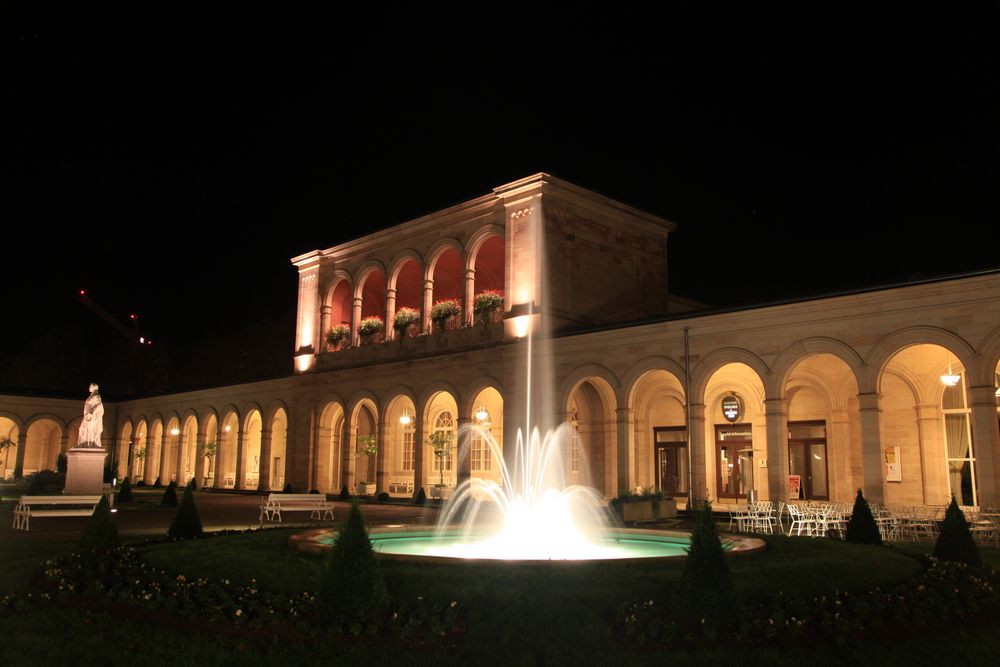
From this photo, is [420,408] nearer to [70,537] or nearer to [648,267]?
[648,267]

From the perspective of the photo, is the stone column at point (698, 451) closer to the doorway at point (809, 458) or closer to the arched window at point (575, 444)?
the doorway at point (809, 458)

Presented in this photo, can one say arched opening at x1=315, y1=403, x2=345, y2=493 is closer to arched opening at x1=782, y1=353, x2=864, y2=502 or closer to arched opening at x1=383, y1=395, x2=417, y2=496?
arched opening at x1=383, y1=395, x2=417, y2=496

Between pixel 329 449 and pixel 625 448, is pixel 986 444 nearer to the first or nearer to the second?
pixel 625 448

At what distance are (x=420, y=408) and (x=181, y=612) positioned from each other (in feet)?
81.2

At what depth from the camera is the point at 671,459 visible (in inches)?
1213

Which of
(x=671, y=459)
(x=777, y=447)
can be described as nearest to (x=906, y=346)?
(x=777, y=447)

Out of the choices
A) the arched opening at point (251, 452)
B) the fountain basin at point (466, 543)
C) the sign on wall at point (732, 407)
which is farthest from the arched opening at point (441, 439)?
the fountain basin at point (466, 543)

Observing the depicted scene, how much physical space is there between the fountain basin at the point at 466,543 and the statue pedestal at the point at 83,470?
54.1 ft

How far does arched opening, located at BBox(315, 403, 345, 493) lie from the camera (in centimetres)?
3903

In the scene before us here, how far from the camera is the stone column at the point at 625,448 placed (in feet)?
86.9

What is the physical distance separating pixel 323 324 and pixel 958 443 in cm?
2812

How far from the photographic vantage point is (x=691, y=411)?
24.4m

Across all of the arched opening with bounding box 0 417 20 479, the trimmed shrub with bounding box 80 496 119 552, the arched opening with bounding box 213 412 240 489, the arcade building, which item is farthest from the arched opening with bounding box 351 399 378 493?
the arched opening with bounding box 0 417 20 479

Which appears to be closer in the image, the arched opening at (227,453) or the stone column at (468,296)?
the stone column at (468,296)
